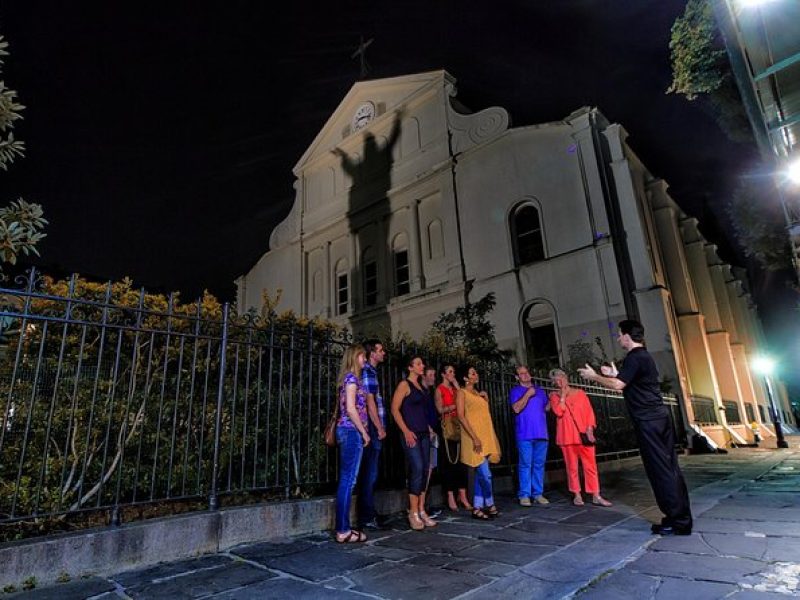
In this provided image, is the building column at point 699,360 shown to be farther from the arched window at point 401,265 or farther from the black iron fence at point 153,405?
the black iron fence at point 153,405

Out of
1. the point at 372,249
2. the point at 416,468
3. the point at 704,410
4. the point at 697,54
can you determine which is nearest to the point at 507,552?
the point at 416,468

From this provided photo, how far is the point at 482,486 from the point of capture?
5203mm

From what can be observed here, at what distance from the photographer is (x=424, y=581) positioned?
3.01m

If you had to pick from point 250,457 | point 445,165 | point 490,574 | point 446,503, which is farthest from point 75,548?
point 445,165

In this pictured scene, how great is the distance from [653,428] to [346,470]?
9.07 ft

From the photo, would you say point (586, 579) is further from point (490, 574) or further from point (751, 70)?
point (751, 70)

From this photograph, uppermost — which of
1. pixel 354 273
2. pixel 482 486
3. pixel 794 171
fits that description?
pixel 354 273

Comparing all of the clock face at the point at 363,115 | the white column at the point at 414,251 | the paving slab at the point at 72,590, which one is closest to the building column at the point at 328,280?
the white column at the point at 414,251

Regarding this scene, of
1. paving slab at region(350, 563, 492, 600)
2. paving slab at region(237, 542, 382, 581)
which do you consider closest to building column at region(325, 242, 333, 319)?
paving slab at region(237, 542, 382, 581)

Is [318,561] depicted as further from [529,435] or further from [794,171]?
[794,171]

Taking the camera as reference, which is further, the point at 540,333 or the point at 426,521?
the point at 540,333

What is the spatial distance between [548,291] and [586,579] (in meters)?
13.6

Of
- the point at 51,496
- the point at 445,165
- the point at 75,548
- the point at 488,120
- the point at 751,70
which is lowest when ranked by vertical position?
the point at 75,548

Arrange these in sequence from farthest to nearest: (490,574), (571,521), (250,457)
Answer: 1. (250,457)
2. (571,521)
3. (490,574)
